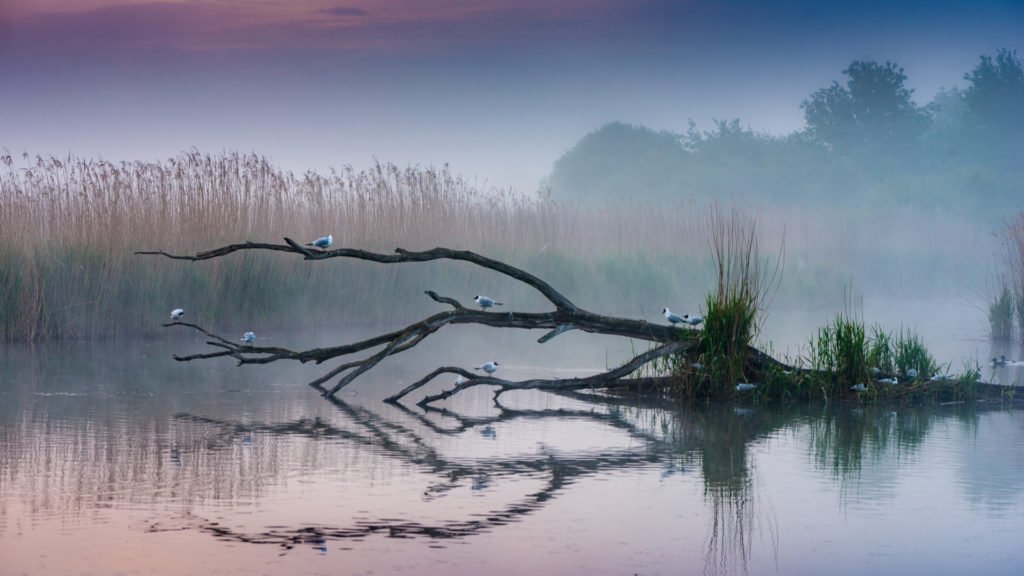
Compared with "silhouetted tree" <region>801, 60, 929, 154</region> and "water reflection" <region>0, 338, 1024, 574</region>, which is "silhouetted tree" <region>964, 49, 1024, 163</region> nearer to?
"silhouetted tree" <region>801, 60, 929, 154</region>

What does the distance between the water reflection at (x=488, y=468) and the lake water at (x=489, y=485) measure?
0.02 m

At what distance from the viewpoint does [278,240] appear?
18406 millimetres

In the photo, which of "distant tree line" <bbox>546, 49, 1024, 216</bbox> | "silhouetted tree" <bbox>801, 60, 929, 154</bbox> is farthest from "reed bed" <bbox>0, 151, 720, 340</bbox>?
"silhouetted tree" <bbox>801, 60, 929, 154</bbox>

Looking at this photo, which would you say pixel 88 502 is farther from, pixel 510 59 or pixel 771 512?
pixel 510 59

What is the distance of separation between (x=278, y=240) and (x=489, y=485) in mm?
12110

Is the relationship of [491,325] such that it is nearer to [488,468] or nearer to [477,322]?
[477,322]

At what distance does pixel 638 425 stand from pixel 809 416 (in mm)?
1522

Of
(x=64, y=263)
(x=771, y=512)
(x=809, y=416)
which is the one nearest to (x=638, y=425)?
(x=809, y=416)

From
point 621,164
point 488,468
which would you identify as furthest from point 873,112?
point 488,468

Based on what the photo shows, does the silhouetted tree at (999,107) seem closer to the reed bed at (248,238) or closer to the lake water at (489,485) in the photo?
the reed bed at (248,238)

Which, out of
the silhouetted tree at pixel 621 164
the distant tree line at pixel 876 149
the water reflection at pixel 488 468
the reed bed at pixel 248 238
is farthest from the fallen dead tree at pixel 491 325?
the silhouetted tree at pixel 621 164

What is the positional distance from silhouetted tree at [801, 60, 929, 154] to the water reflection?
5199cm

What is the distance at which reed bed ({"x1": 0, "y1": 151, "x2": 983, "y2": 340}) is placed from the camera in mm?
15359

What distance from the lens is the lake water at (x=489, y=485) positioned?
5352mm
